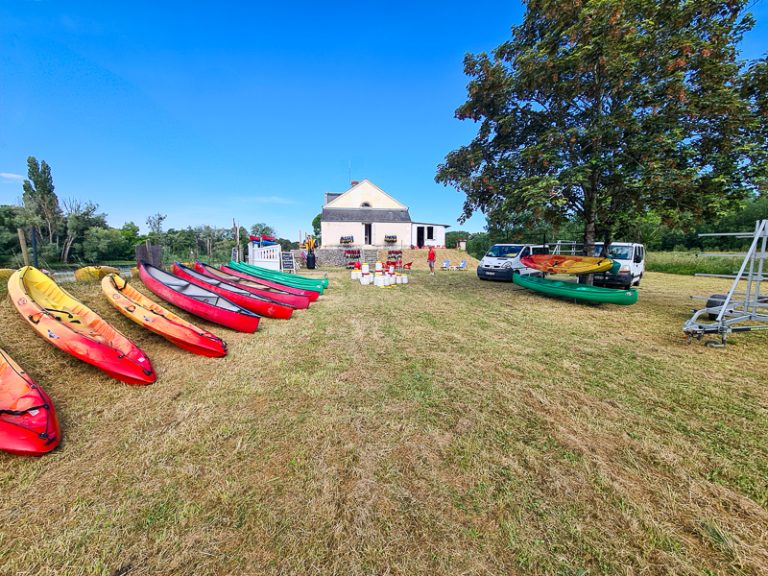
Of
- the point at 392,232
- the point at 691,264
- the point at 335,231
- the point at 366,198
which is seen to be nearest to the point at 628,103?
the point at 691,264

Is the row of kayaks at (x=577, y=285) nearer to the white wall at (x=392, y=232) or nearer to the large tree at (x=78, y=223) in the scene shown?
the white wall at (x=392, y=232)

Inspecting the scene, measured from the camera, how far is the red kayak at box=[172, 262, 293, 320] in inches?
258

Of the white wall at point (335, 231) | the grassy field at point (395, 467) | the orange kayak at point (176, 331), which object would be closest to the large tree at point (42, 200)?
the white wall at point (335, 231)

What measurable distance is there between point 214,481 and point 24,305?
4098 millimetres

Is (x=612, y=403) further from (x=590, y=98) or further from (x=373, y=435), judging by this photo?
(x=590, y=98)

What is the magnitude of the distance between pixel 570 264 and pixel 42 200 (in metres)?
43.4

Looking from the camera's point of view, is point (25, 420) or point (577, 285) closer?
point (25, 420)

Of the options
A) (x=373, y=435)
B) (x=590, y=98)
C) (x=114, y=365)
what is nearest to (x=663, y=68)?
(x=590, y=98)

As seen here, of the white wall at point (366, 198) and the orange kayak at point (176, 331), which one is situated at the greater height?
the white wall at point (366, 198)

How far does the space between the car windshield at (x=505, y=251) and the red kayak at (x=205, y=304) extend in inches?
472

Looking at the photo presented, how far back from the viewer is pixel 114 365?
330cm

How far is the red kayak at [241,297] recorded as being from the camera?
6562 millimetres

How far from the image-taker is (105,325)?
13.2 feet

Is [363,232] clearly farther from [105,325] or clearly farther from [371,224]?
[105,325]
